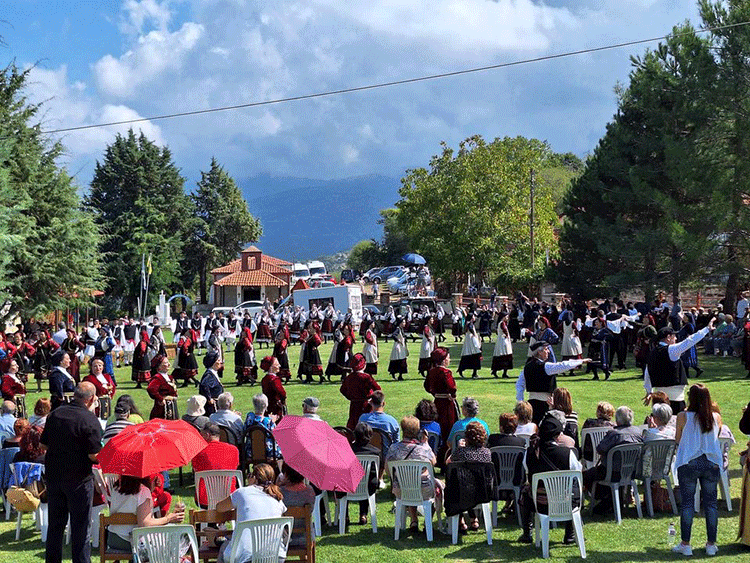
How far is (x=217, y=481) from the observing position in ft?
26.9

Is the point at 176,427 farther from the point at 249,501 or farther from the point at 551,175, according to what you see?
the point at 551,175

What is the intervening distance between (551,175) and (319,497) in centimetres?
8487

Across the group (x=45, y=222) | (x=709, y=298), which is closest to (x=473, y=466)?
(x=45, y=222)

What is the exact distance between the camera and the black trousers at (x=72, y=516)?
24.2 ft

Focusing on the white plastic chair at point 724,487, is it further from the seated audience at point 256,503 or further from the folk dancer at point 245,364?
the folk dancer at point 245,364

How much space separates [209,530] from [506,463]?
3.11 meters

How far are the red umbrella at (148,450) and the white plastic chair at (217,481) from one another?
1118mm

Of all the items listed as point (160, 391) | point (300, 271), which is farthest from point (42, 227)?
point (300, 271)

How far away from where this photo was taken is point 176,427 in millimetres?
7172

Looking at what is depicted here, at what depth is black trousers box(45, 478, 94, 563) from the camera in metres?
7.38

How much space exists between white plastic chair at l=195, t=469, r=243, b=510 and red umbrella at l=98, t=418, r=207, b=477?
1.12 m

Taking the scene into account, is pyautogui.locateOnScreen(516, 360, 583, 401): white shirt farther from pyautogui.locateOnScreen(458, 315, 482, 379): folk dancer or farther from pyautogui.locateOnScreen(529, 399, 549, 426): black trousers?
pyautogui.locateOnScreen(458, 315, 482, 379): folk dancer

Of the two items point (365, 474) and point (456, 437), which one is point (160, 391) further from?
point (456, 437)

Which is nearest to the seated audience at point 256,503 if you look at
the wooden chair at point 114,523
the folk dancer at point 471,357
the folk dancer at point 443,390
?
the wooden chair at point 114,523
